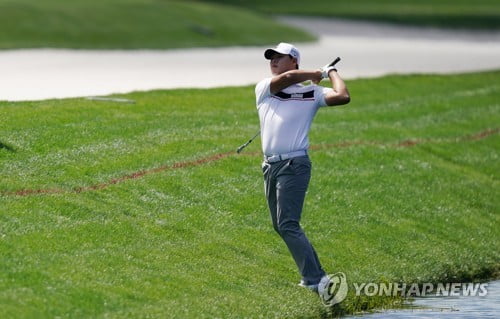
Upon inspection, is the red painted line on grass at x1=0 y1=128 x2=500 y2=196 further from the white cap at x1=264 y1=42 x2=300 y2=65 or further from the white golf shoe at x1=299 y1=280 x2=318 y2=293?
the white cap at x1=264 y1=42 x2=300 y2=65

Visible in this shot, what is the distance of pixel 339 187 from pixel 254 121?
454cm

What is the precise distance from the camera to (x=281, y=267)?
1733 cm

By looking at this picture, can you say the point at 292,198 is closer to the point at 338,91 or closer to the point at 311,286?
the point at 311,286

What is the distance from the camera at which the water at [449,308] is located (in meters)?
16.3

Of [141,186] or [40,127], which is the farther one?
[40,127]


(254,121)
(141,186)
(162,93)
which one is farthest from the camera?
(162,93)

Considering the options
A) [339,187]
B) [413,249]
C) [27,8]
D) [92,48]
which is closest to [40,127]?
[339,187]

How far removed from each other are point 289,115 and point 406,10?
2751 inches

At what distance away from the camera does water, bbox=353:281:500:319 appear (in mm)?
16266

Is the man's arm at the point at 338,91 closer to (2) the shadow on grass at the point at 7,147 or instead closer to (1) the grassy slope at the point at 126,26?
(2) the shadow on grass at the point at 7,147

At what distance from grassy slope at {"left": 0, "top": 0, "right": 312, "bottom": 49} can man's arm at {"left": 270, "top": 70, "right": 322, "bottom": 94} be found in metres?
26.9

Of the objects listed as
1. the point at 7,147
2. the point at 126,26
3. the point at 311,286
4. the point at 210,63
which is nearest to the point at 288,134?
the point at 311,286

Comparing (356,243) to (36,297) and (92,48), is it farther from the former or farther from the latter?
(92,48)

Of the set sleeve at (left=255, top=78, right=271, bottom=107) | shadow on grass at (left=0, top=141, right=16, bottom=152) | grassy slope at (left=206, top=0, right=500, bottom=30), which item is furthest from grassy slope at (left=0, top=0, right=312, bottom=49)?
sleeve at (left=255, top=78, right=271, bottom=107)
